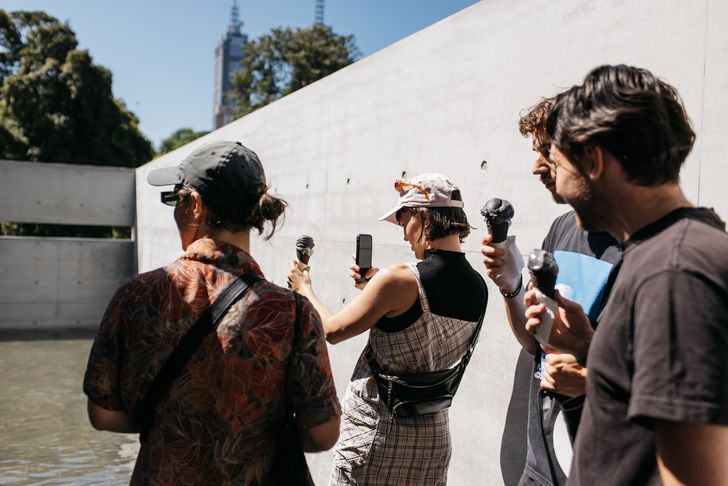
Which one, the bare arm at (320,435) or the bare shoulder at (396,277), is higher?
the bare shoulder at (396,277)

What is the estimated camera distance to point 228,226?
1481mm

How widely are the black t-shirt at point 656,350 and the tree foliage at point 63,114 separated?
20.8 m

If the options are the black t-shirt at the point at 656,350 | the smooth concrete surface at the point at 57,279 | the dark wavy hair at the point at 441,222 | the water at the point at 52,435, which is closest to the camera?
the black t-shirt at the point at 656,350

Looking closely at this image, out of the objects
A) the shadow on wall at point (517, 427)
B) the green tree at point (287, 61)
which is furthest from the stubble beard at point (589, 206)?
the green tree at point (287, 61)

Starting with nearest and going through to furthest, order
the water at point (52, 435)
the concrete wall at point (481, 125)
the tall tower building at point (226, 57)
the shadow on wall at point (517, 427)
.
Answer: the concrete wall at point (481, 125) → the shadow on wall at point (517, 427) → the water at point (52, 435) → the tall tower building at point (226, 57)

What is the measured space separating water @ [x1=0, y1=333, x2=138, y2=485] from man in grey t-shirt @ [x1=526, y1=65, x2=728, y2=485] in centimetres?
467

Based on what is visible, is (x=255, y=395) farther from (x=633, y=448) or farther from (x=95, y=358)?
(x=633, y=448)

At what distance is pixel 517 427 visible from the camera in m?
2.39

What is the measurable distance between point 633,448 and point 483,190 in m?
1.83

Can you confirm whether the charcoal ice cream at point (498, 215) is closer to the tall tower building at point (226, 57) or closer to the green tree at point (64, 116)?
the green tree at point (64, 116)

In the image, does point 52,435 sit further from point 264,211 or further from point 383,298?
point 264,211

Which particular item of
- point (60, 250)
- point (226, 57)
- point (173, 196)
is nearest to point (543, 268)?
point (173, 196)

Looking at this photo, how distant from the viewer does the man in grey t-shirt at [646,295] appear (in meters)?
0.83

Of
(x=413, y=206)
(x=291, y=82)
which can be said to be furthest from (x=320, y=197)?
(x=291, y=82)
